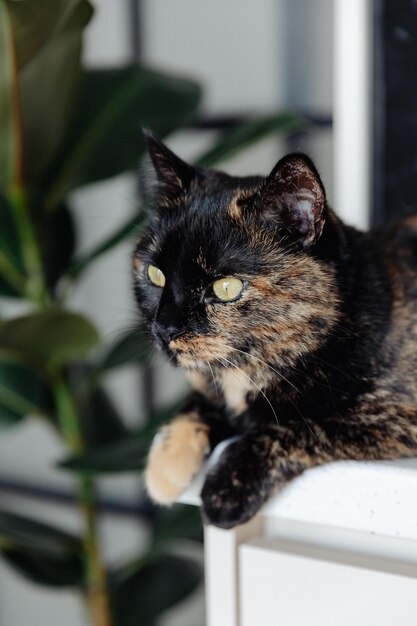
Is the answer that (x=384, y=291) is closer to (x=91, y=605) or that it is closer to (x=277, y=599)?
(x=277, y=599)

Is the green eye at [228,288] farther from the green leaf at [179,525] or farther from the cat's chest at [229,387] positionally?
the green leaf at [179,525]

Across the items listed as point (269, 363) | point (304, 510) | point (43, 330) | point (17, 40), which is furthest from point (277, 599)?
point (17, 40)

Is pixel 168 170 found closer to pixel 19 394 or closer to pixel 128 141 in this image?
pixel 128 141

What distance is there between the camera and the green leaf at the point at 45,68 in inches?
28.0

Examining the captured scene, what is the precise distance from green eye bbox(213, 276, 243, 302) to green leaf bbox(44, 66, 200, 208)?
429 millimetres

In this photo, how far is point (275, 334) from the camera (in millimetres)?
562

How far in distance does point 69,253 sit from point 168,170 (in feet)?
1.37

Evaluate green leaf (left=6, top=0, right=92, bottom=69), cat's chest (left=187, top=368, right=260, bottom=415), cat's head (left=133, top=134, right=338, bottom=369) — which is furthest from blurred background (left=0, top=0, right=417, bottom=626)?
cat's head (left=133, top=134, right=338, bottom=369)

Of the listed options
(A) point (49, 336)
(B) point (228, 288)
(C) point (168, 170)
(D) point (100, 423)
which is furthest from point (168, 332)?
(D) point (100, 423)

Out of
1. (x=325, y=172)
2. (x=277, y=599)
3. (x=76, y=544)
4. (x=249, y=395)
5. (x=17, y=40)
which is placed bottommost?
(x=76, y=544)

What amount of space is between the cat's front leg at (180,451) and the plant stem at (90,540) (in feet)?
1.30

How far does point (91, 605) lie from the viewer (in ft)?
3.60

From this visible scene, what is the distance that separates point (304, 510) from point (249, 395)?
146 mm

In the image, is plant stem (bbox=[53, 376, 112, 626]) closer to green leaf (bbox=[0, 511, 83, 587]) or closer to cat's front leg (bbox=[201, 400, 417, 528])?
green leaf (bbox=[0, 511, 83, 587])
